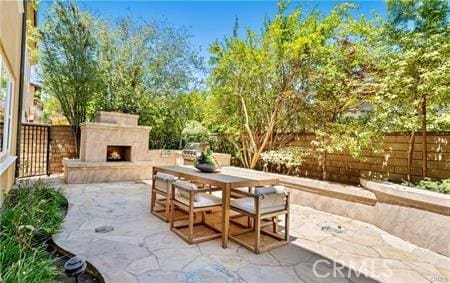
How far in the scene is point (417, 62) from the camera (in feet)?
12.8

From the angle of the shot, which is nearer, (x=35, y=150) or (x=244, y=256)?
(x=244, y=256)

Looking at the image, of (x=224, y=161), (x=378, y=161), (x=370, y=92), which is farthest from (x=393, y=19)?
(x=224, y=161)

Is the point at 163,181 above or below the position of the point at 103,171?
above

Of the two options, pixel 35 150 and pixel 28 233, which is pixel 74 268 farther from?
pixel 35 150

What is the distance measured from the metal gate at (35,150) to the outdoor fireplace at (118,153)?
1.83 meters

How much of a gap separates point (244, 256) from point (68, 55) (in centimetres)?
722

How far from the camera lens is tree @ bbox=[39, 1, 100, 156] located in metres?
6.95

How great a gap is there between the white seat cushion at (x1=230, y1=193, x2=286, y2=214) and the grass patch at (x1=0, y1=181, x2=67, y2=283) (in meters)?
1.89

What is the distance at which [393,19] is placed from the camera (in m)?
4.28

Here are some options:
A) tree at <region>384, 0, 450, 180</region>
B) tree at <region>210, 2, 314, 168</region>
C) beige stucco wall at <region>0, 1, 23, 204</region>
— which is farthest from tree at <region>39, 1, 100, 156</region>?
tree at <region>384, 0, 450, 180</region>

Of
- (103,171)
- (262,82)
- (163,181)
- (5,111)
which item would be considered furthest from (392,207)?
(103,171)

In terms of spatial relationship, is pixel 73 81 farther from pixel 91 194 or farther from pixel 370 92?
pixel 370 92

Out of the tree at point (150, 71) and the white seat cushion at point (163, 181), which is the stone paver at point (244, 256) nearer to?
the white seat cushion at point (163, 181)

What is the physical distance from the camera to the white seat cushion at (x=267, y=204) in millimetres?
2924
